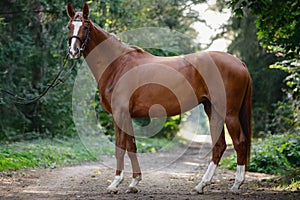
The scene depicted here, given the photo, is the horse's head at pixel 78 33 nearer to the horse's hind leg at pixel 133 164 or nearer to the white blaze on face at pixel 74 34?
the white blaze on face at pixel 74 34

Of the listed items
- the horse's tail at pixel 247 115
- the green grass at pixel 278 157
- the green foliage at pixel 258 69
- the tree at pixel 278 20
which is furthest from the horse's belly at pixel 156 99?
the green foliage at pixel 258 69

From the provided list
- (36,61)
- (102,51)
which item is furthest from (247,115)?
(36,61)

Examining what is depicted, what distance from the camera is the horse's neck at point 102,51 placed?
5.91 m

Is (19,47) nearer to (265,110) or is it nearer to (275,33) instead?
(275,33)

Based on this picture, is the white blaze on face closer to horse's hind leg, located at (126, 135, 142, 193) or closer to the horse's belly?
the horse's belly

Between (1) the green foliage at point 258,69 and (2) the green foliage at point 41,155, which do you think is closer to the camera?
(2) the green foliage at point 41,155

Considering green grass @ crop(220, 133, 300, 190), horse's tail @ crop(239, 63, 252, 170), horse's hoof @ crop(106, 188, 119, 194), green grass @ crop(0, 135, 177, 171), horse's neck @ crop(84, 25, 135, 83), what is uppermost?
horse's neck @ crop(84, 25, 135, 83)

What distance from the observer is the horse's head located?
5477 millimetres

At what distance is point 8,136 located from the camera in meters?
11.3

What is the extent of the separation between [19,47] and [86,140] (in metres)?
4.36

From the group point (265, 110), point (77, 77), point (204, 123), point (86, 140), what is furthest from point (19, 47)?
point (204, 123)

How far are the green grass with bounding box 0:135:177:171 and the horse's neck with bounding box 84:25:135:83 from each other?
2.76m

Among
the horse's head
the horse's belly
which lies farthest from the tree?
the horse's head

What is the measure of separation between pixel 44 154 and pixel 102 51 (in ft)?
14.1
